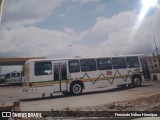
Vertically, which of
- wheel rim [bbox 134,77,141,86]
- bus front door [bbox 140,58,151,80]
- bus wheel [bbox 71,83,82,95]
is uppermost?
bus front door [bbox 140,58,151,80]

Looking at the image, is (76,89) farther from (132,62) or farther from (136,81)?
(132,62)

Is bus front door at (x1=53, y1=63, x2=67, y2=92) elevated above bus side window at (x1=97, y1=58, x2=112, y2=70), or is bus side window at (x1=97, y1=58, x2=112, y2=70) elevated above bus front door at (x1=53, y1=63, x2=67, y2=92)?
bus side window at (x1=97, y1=58, x2=112, y2=70)

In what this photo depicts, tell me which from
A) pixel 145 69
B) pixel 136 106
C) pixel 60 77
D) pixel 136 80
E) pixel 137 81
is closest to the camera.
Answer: pixel 136 106

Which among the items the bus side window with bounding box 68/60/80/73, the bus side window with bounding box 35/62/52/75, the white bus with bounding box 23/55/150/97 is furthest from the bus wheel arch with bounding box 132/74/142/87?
the bus side window with bounding box 35/62/52/75

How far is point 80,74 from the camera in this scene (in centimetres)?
992

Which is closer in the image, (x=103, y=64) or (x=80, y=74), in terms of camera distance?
(x=80, y=74)

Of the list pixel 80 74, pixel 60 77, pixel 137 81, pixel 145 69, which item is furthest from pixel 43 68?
pixel 145 69

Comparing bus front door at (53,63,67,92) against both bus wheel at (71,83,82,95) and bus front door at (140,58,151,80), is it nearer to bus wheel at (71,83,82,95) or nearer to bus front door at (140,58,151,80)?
bus wheel at (71,83,82,95)

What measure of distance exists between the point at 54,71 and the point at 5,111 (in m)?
4.64

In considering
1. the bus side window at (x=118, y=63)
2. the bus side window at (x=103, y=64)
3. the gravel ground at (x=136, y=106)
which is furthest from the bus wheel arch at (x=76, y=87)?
the gravel ground at (x=136, y=106)

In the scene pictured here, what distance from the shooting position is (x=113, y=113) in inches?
212

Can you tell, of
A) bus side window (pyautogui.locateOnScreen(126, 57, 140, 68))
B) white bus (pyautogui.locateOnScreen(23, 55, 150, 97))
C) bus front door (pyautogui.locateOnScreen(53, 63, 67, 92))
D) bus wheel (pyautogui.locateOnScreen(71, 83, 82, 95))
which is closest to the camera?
white bus (pyautogui.locateOnScreen(23, 55, 150, 97))

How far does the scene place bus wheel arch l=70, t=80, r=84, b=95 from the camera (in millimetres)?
9781

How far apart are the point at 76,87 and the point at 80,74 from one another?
570 mm
